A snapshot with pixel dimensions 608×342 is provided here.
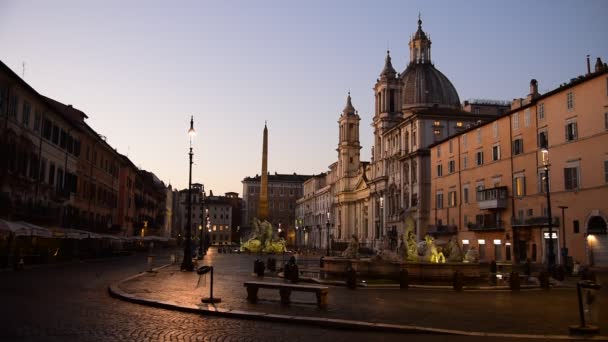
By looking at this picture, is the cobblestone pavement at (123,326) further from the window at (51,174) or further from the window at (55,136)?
the window at (55,136)

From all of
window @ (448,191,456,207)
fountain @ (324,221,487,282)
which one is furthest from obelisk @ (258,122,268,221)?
fountain @ (324,221,487,282)

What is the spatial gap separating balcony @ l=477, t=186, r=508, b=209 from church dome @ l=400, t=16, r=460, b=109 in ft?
159

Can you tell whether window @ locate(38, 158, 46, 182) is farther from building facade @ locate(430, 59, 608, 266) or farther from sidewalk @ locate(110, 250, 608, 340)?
building facade @ locate(430, 59, 608, 266)

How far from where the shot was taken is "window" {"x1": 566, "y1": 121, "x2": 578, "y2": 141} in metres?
43.0

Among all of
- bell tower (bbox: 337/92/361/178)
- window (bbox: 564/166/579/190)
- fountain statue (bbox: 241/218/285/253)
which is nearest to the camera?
window (bbox: 564/166/579/190)

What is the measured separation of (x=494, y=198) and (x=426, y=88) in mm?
53843

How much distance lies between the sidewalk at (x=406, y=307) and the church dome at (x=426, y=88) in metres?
84.2

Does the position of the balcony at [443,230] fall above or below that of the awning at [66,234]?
above

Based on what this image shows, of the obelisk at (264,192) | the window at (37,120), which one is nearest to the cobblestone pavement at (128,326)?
the window at (37,120)

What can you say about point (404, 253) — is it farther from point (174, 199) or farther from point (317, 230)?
point (174, 199)

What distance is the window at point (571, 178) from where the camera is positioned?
4281cm

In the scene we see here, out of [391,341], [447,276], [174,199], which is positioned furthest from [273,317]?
[174,199]

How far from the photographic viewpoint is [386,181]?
310ft

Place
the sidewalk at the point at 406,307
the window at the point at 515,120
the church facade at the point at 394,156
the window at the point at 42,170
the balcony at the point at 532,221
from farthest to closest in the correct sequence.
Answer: the church facade at the point at 394,156 → the window at the point at 515,120 → the balcony at the point at 532,221 → the window at the point at 42,170 → the sidewalk at the point at 406,307
